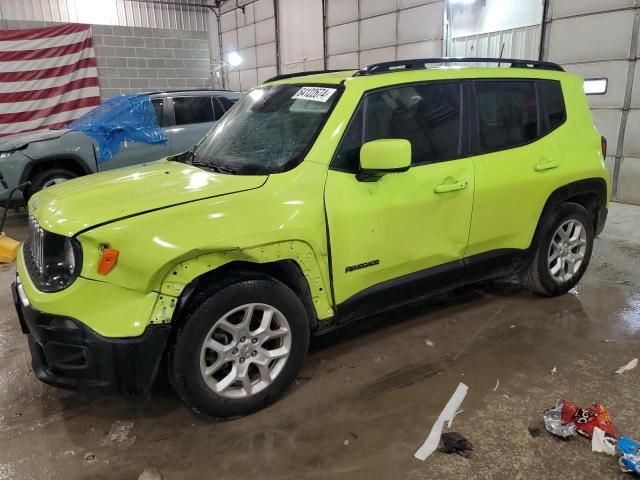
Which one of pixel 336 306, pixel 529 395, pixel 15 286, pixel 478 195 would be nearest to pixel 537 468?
pixel 529 395

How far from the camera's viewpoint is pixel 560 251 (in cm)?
387

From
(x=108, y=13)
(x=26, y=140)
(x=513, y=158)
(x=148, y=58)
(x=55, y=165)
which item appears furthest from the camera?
(x=108, y=13)

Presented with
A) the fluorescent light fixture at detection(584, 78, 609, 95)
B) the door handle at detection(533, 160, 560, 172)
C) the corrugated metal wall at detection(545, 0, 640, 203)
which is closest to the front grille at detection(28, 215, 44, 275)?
the door handle at detection(533, 160, 560, 172)

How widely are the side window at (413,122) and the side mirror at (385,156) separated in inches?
6.5

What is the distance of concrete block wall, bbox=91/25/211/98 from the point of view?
13.1 m

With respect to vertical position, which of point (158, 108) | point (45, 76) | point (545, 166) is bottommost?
point (545, 166)

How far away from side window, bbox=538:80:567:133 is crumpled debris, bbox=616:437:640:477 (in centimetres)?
214

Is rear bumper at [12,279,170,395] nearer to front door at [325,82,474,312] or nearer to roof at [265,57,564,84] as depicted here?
front door at [325,82,474,312]

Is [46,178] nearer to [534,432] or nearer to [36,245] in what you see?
[36,245]

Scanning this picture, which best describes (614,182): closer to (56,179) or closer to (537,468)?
(537,468)

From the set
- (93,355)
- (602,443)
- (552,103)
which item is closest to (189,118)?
(552,103)

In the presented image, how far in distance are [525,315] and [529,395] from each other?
109 cm

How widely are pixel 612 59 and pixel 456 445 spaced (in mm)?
6824

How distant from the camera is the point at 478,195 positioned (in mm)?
3156
